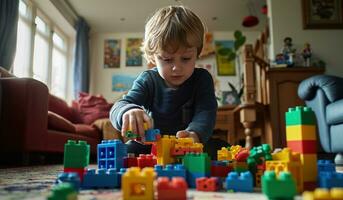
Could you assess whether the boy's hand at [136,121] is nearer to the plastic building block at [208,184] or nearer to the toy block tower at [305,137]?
the plastic building block at [208,184]

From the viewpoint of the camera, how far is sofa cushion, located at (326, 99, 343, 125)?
1.88 metres

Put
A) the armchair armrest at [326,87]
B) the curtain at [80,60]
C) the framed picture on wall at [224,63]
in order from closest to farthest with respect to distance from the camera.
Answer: the armchair armrest at [326,87]
the curtain at [80,60]
the framed picture on wall at [224,63]

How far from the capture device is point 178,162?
79cm

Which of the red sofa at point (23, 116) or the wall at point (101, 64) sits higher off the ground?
the wall at point (101, 64)

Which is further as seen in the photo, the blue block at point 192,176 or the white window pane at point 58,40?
the white window pane at point 58,40

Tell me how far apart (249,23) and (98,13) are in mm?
2045

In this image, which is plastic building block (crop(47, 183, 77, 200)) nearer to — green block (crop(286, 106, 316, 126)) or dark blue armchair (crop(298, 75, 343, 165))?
green block (crop(286, 106, 316, 126))

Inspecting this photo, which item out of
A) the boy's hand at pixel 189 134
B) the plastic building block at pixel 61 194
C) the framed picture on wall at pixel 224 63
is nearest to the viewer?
the plastic building block at pixel 61 194

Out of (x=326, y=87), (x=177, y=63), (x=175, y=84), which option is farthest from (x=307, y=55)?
(x=177, y=63)

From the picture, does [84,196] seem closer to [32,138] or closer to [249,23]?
[32,138]

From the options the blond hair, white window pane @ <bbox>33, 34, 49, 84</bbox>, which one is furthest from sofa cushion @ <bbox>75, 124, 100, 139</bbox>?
the blond hair

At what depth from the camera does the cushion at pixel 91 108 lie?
3.65 m

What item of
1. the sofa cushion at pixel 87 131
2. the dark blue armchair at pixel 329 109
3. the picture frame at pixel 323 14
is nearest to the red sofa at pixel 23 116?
the sofa cushion at pixel 87 131

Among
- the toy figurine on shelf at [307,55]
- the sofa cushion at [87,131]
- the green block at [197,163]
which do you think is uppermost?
the toy figurine on shelf at [307,55]
